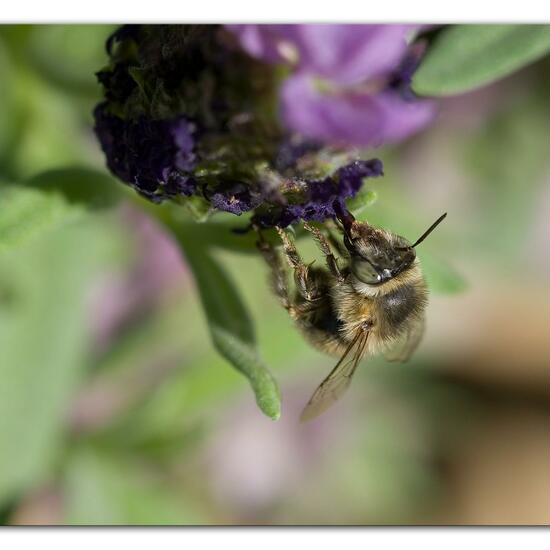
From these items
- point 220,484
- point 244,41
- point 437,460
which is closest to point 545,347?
point 437,460

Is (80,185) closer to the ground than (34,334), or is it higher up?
higher up

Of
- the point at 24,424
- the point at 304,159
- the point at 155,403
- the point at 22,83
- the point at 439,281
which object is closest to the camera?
the point at 304,159

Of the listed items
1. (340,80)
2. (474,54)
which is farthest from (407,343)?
(340,80)

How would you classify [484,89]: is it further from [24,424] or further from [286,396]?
[24,424]

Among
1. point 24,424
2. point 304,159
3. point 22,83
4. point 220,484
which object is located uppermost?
point 304,159

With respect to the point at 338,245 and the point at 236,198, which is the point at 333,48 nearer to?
the point at 236,198

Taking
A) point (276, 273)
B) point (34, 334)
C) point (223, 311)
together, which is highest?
point (276, 273)
